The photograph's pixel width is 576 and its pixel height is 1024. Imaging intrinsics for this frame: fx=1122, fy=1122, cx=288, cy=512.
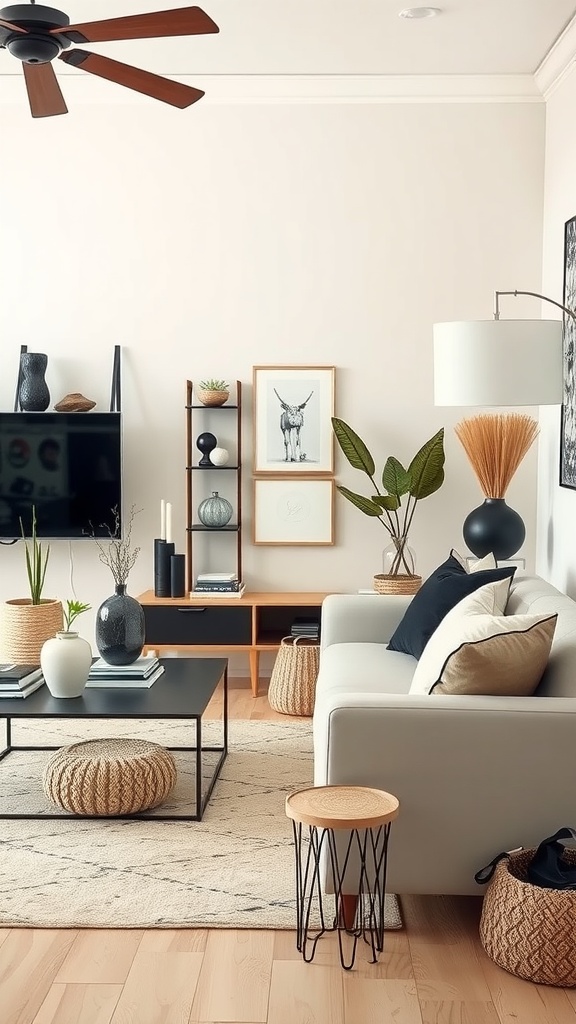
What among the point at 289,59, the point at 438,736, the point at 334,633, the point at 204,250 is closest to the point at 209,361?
the point at 204,250

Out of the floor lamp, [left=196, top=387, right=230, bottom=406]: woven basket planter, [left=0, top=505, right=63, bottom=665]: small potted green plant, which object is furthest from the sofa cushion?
[left=196, top=387, right=230, bottom=406]: woven basket planter

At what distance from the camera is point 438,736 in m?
2.74

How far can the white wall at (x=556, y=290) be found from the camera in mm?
4979

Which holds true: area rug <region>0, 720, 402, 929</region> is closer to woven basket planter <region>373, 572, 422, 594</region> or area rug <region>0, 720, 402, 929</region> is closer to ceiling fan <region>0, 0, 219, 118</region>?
woven basket planter <region>373, 572, 422, 594</region>

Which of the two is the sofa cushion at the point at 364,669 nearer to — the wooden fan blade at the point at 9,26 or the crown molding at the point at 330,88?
the wooden fan blade at the point at 9,26

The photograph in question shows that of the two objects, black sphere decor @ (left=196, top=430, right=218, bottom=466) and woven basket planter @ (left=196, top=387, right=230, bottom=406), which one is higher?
woven basket planter @ (left=196, top=387, right=230, bottom=406)

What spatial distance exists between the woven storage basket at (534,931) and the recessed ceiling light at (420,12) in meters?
3.50

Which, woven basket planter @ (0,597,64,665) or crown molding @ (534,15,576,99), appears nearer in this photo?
woven basket planter @ (0,597,64,665)

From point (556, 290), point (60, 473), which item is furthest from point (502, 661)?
point (60, 473)

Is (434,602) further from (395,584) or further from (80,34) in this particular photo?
(80,34)

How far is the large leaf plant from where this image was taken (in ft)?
17.4

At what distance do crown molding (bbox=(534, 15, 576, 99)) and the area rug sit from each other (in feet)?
10.6

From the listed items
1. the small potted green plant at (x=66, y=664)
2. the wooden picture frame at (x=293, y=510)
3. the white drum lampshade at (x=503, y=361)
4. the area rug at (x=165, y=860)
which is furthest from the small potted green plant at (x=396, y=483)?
the small potted green plant at (x=66, y=664)

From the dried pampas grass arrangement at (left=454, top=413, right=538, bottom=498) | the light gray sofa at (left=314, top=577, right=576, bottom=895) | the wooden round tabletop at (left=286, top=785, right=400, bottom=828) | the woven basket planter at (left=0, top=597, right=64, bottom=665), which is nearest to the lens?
the wooden round tabletop at (left=286, top=785, right=400, bottom=828)
